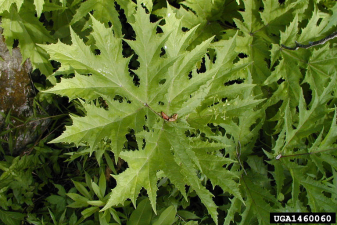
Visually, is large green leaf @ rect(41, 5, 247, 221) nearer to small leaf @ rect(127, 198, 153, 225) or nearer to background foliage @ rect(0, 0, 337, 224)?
background foliage @ rect(0, 0, 337, 224)

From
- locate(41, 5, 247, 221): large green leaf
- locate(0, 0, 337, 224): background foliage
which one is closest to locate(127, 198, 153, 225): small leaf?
locate(0, 0, 337, 224): background foliage

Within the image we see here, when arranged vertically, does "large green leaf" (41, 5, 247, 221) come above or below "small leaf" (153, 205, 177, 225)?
above

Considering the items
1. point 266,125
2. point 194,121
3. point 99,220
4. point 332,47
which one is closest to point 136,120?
point 194,121

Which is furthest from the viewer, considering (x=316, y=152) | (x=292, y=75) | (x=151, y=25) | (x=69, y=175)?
(x=69, y=175)

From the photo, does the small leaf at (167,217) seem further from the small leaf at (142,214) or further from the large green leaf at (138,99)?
the large green leaf at (138,99)

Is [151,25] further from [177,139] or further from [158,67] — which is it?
[177,139]

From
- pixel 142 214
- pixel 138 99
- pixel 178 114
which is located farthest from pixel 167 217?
pixel 138 99

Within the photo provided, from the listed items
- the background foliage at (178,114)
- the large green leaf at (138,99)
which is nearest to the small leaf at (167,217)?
the background foliage at (178,114)

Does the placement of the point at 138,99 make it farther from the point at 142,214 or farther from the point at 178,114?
the point at 142,214
